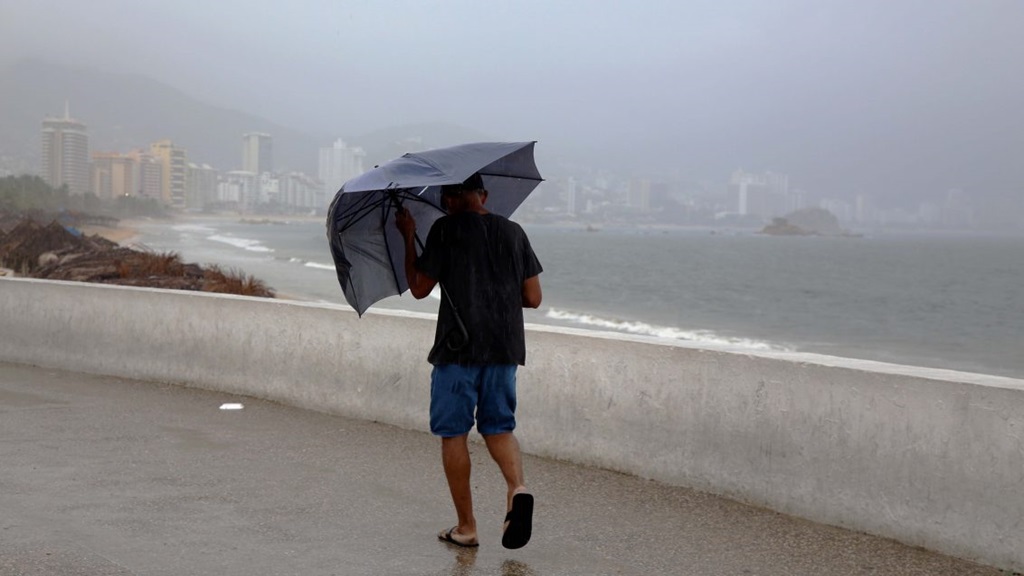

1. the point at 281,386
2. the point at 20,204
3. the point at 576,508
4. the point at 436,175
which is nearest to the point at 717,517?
the point at 576,508

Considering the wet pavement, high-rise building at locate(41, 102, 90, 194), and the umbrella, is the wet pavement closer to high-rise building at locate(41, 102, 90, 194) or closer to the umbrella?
the umbrella

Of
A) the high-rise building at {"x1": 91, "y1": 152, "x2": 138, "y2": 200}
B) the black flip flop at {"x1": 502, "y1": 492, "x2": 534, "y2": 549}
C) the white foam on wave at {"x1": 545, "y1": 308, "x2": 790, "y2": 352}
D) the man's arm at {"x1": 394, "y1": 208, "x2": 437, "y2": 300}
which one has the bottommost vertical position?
the white foam on wave at {"x1": 545, "y1": 308, "x2": 790, "y2": 352}

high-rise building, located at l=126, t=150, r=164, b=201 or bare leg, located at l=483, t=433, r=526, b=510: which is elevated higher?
high-rise building, located at l=126, t=150, r=164, b=201

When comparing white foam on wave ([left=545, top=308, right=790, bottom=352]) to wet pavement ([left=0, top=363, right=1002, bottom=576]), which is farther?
white foam on wave ([left=545, top=308, right=790, bottom=352])

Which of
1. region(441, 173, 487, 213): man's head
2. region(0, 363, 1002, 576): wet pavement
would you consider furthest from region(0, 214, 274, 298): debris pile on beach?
region(441, 173, 487, 213): man's head

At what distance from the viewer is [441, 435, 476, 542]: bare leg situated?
529 centimetres

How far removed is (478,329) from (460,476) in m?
0.70

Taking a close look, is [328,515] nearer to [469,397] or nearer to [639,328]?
[469,397]

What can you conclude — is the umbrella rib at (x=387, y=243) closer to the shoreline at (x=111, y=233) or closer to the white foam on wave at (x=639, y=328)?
the white foam on wave at (x=639, y=328)

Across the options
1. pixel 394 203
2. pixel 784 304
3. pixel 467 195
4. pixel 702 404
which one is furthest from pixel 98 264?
pixel 784 304

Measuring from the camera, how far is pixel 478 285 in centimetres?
515

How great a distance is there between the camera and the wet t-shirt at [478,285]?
513 cm

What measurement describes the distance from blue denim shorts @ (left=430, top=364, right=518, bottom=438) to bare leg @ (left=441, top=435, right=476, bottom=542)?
68 millimetres

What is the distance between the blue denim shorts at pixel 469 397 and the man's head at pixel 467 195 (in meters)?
0.73
